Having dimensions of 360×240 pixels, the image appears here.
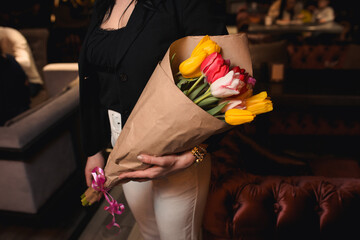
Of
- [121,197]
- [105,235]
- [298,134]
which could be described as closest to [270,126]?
[298,134]

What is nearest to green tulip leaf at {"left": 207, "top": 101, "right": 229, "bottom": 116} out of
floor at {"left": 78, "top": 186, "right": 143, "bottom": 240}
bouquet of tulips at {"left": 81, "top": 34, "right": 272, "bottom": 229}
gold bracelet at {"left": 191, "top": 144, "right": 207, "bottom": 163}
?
bouquet of tulips at {"left": 81, "top": 34, "right": 272, "bottom": 229}

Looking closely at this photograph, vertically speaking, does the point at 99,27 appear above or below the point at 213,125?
above

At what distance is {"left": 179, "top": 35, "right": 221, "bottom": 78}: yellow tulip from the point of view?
0.61 metres

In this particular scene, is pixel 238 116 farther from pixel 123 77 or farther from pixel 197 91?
pixel 123 77

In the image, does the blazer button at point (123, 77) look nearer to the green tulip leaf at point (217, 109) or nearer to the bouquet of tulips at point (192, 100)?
the bouquet of tulips at point (192, 100)

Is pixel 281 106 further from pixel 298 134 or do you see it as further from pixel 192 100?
pixel 192 100

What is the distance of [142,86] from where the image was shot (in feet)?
2.69

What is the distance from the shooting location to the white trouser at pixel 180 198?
2.74 feet

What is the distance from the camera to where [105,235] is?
1.78 meters

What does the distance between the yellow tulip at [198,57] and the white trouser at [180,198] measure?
312mm

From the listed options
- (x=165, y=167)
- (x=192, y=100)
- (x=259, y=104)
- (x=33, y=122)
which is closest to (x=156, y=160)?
(x=165, y=167)

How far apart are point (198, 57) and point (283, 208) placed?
570mm

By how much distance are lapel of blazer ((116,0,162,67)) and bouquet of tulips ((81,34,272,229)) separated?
153 millimetres

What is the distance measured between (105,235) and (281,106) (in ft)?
5.02
